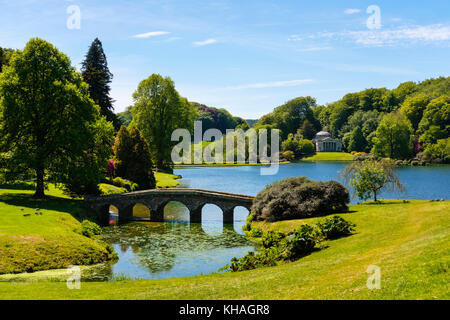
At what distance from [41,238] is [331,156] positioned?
157637 millimetres

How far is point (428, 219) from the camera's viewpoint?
30000 mm

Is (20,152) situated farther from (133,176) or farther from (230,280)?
(230,280)

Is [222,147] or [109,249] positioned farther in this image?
[222,147]

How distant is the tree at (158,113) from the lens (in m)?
91.6

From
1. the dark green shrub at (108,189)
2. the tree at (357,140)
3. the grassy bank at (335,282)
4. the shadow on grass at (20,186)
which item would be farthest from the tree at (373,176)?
the tree at (357,140)

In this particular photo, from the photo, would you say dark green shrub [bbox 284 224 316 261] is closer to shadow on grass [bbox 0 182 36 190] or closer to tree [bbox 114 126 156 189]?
shadow on grass [bbox 0 182 36 190]

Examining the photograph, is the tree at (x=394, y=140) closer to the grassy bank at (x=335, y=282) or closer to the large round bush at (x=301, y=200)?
the large round bush at (x=301, y=200)

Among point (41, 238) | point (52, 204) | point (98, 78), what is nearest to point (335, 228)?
point (41, 238)

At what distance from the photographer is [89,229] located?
135ft

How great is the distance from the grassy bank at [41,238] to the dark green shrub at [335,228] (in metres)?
18.7

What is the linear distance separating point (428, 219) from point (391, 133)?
→ 115 metres

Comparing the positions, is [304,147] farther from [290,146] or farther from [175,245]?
[175,245]

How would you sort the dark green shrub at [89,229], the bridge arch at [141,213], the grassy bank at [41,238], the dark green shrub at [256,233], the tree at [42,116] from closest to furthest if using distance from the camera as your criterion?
the grassy bank at [41,238] < the dark green shrub at [89,229] < the dark green shrub at [256,233] < the tree at [42,116] < the bridge arch at [141,213]
